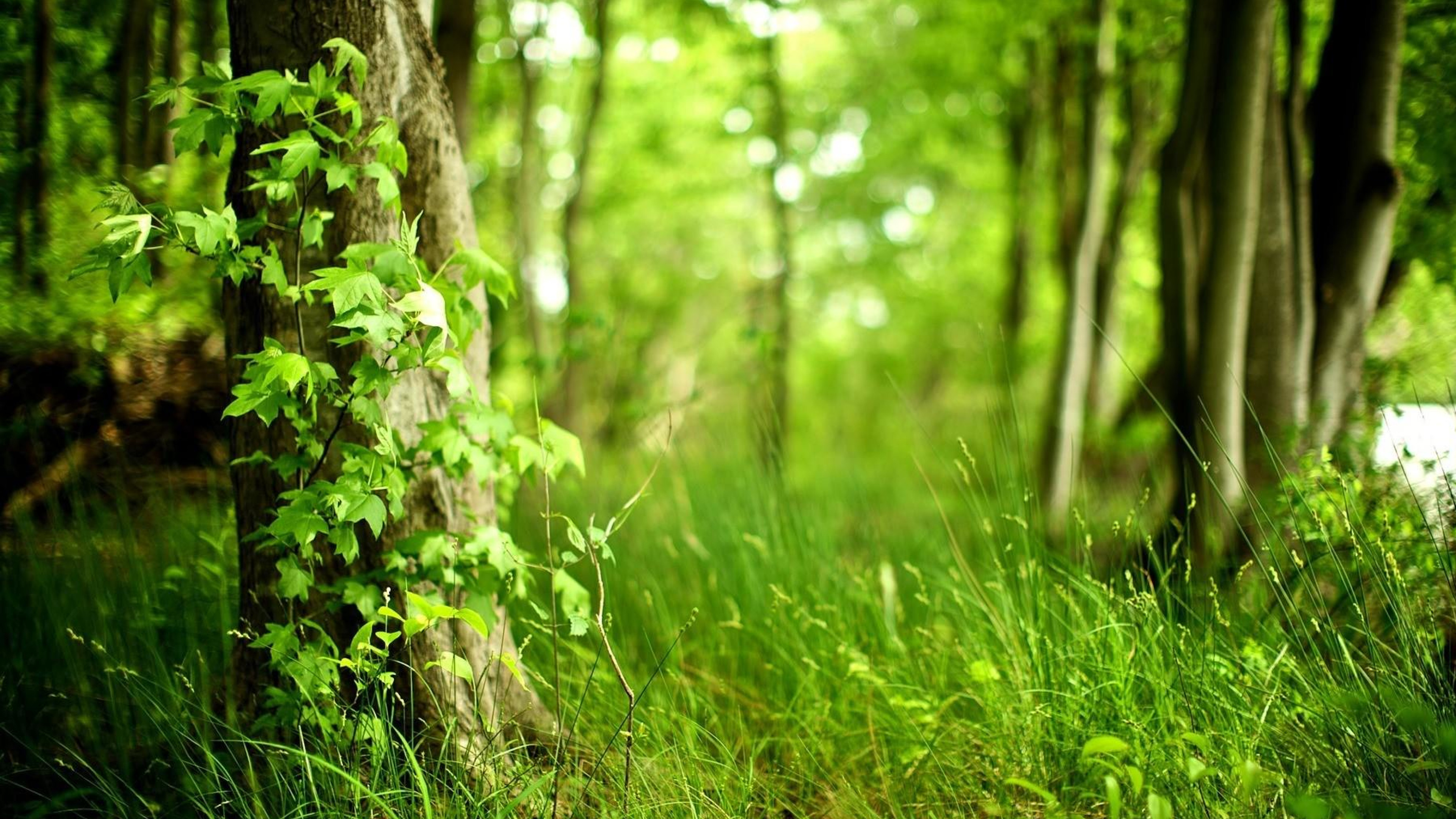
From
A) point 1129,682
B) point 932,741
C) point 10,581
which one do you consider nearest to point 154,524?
point 10,581

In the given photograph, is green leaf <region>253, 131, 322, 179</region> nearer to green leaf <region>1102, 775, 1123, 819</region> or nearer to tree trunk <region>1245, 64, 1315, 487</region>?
green leaf <region>1102, 775, 1123, 819</region>

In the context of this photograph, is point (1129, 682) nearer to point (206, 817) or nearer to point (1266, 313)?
point (1266, 313)

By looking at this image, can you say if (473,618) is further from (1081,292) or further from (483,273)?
(1081,292)

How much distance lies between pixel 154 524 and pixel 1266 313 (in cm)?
369

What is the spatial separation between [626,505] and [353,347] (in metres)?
0.72

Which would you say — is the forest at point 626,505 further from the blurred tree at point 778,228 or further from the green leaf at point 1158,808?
the blurred tree at point 778,228

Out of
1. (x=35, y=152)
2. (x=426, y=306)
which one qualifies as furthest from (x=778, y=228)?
(x=426, y=306)

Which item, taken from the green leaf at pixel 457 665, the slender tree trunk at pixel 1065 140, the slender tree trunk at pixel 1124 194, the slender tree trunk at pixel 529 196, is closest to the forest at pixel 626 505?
the green leaf at pixel 457 665

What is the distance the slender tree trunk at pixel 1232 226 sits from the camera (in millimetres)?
2637

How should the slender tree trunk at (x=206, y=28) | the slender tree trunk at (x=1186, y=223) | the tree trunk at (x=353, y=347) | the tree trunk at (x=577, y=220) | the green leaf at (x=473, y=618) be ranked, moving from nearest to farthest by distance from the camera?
1. the green leaf at (x=473, y=618)
2. the tree trunk at (x=353, y=347)
3. the slender tree trunk at (x=1186, y=223)
4. the slender tree trunk at (x=206, y=28)
5. the tree trunk at (x=577, y=220)

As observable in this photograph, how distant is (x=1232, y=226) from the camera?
8.82ft

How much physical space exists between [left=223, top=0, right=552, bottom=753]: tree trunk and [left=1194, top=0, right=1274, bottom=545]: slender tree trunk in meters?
2.35

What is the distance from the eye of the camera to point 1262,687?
159 centimetres

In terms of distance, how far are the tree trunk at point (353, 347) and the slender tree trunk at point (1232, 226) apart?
235cm
